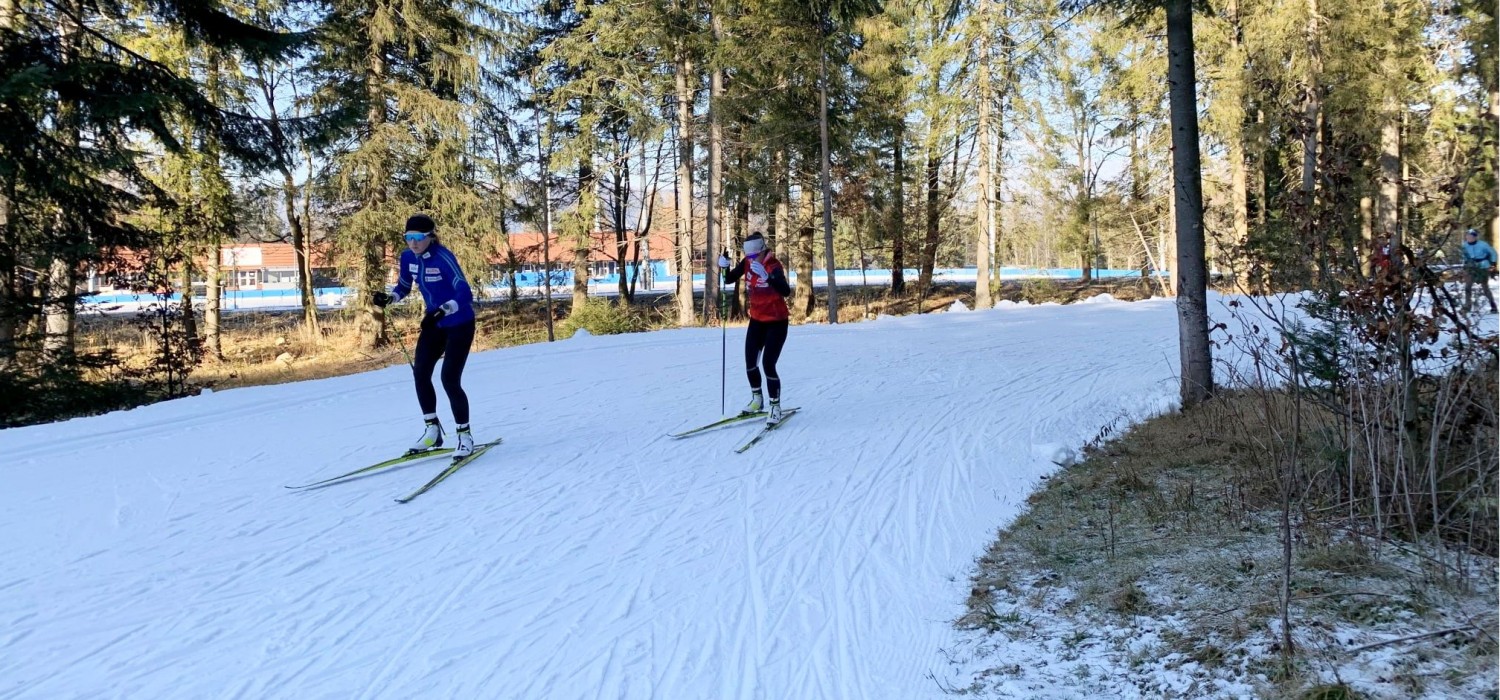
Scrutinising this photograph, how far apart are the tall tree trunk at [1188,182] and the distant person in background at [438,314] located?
669cm

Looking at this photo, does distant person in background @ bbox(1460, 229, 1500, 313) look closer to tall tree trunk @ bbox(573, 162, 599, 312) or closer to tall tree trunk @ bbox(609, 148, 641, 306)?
tall tree trunk @ bbox(573, 162, 599, 312)

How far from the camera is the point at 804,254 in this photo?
1063 inches

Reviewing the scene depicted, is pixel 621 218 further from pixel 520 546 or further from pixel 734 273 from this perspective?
pixel 520 546

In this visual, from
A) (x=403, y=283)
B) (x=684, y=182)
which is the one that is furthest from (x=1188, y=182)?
(x=684, y=182)

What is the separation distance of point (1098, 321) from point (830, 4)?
34.9 feet

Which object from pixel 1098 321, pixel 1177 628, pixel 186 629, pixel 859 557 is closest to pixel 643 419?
pixel 859 557

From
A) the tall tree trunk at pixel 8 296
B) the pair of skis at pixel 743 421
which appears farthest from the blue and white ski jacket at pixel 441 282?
the tall tree trunk at pixel 8 296

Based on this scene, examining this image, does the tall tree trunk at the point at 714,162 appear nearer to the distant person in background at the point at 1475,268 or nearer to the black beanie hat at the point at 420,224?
the black beanie hat at the point at 420,224

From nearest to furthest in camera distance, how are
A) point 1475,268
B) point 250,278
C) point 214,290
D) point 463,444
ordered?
1. point 1475,268
2. point 463,444
3. point 214,290
4. point 250,278

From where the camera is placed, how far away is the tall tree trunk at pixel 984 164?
24.4 meters

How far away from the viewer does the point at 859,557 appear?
15.7 ft

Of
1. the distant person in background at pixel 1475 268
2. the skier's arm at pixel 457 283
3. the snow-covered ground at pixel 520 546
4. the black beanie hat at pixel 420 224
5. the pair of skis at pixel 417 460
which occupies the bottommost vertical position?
the snow-covered ground at pixel 520 546

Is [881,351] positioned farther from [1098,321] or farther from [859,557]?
[859,557]

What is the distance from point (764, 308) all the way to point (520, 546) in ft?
13.5
